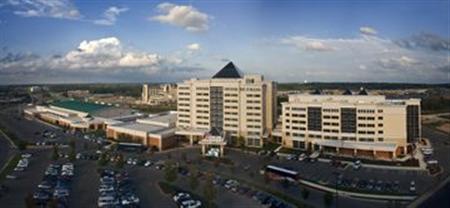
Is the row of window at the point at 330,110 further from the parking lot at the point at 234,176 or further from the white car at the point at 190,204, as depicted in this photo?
the white car at the point at 190,204

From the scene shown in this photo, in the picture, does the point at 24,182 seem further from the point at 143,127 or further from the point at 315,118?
the point at 315,118

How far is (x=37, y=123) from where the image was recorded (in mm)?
29875

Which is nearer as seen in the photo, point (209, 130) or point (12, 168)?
point (12, 168)

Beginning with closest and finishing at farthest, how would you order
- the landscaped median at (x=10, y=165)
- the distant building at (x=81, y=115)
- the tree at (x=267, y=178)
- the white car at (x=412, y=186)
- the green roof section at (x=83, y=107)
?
the white car at (x=412, y=186)
the tree at (x=267, y=178)
the landscaped median at (x=10, y=165)
the distant building at (x=81, y=115)
the green roof section at (x=83, y=107)

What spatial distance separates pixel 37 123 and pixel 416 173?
77.1ft

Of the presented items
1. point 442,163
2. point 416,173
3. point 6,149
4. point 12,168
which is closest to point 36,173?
point 12,168

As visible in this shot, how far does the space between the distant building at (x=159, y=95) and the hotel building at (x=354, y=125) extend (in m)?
24.9

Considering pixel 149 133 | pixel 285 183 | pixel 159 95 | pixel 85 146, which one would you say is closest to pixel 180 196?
pixel 285 183

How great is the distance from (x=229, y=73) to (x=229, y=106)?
1662 millimetres

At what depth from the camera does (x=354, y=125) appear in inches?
697

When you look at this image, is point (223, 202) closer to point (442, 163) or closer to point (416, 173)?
point (416, 173)

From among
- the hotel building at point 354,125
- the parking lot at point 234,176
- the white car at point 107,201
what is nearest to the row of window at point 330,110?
the hotel building at point 354,125

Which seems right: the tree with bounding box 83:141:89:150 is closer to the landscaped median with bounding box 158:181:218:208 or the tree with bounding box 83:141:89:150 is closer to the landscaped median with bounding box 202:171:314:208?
the landscaped median with bounding box 158:181:218:208

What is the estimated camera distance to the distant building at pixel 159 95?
42.6 m
